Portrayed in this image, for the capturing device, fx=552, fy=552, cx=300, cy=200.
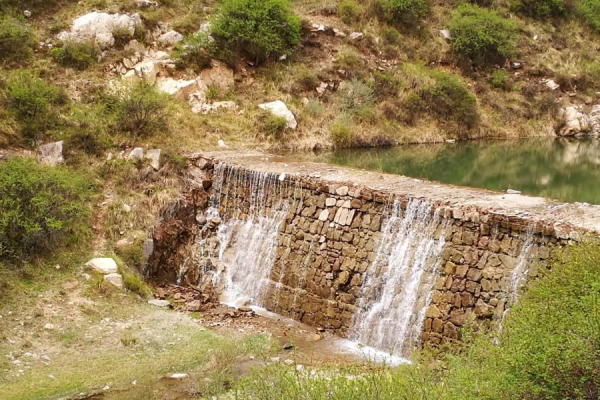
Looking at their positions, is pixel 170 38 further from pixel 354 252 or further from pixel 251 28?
pixel 354 252

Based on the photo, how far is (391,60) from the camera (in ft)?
91.2

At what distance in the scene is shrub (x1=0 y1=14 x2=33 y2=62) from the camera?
1939cm

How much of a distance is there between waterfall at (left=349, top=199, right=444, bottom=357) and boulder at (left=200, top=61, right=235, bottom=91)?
12.4 m

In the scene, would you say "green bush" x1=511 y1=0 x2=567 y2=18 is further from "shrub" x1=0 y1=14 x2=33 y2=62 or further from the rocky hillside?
"shrub" x1=0 y1=14 x2=33 y2=62

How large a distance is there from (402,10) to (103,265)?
2334 centimetres

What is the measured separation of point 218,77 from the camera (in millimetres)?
21953

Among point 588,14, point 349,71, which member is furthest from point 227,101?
point 588,14

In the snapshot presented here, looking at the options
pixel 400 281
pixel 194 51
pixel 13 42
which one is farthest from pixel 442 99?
pixel 13 42

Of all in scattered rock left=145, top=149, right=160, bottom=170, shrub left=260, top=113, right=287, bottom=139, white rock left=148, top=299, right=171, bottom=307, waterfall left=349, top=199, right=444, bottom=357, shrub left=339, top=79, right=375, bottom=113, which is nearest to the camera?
waterfall left=349, top=199, right=444, bottom=357

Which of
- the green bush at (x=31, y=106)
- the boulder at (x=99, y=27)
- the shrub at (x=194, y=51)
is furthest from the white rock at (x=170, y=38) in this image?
the green bush at (x=31, y=106)

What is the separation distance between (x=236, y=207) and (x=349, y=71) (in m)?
12.9

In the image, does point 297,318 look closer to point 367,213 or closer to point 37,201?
point 367,213

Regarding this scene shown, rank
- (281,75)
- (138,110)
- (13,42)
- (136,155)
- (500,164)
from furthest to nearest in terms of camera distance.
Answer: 1. (281,75)
2. (500,164)
3. (13,42)
4. (138,110)
5. (136,155)

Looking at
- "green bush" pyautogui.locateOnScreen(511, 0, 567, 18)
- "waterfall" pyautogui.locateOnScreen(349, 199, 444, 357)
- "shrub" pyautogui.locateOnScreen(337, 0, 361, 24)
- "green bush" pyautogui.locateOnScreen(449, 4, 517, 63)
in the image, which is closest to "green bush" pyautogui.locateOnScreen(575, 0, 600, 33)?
"green bush" pyautogui.locateOnScreen(511, 0, 567, 18)
